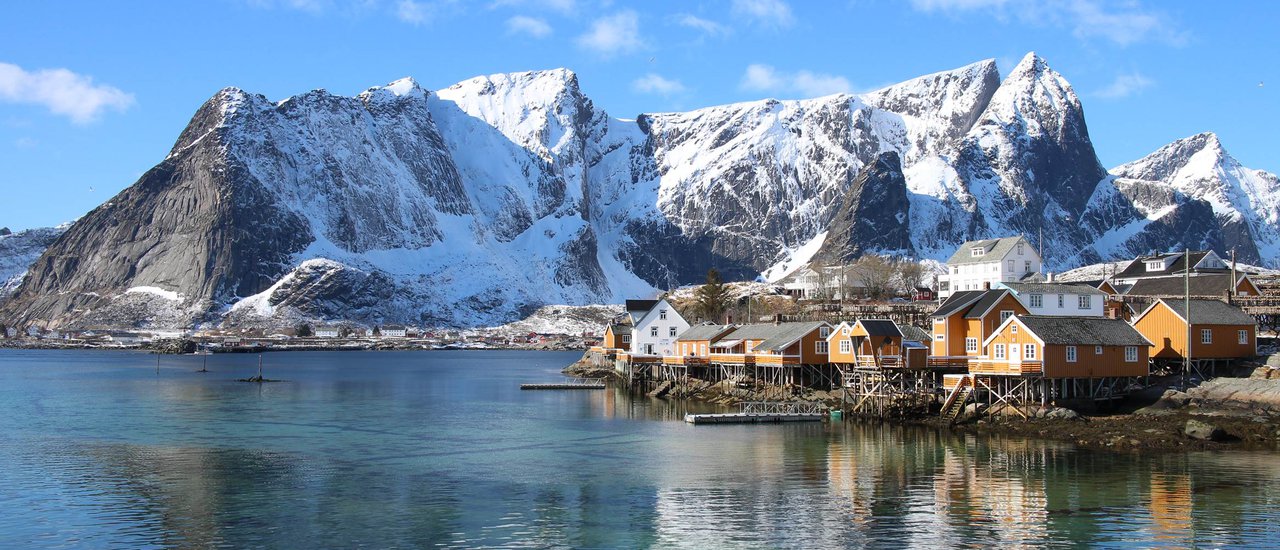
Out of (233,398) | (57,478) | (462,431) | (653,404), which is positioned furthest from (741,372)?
(57,478)

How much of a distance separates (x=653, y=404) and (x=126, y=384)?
54386 millimetres

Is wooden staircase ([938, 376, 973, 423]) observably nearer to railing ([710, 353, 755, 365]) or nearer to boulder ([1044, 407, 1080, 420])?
boulder ([1044, 407, 1080, 420])

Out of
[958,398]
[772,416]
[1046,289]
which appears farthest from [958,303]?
[772,416]

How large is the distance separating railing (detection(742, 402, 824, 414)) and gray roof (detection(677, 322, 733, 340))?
2174 centimetres

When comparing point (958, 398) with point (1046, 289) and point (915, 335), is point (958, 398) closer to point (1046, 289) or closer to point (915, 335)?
point (915, 335)

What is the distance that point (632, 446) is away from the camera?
183 ft

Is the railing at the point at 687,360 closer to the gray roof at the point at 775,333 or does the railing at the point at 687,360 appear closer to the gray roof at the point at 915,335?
the gray roof at the point at 775,333

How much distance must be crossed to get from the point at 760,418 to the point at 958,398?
34.4ft

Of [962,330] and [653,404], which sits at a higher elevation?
[962,330]

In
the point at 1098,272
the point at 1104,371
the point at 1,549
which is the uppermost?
the point at 1098,272

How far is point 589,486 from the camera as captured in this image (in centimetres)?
4341

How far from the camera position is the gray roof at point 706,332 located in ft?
307

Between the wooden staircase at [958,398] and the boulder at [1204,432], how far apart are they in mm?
11395

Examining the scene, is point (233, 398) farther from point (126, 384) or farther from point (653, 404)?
point (653, 404)
